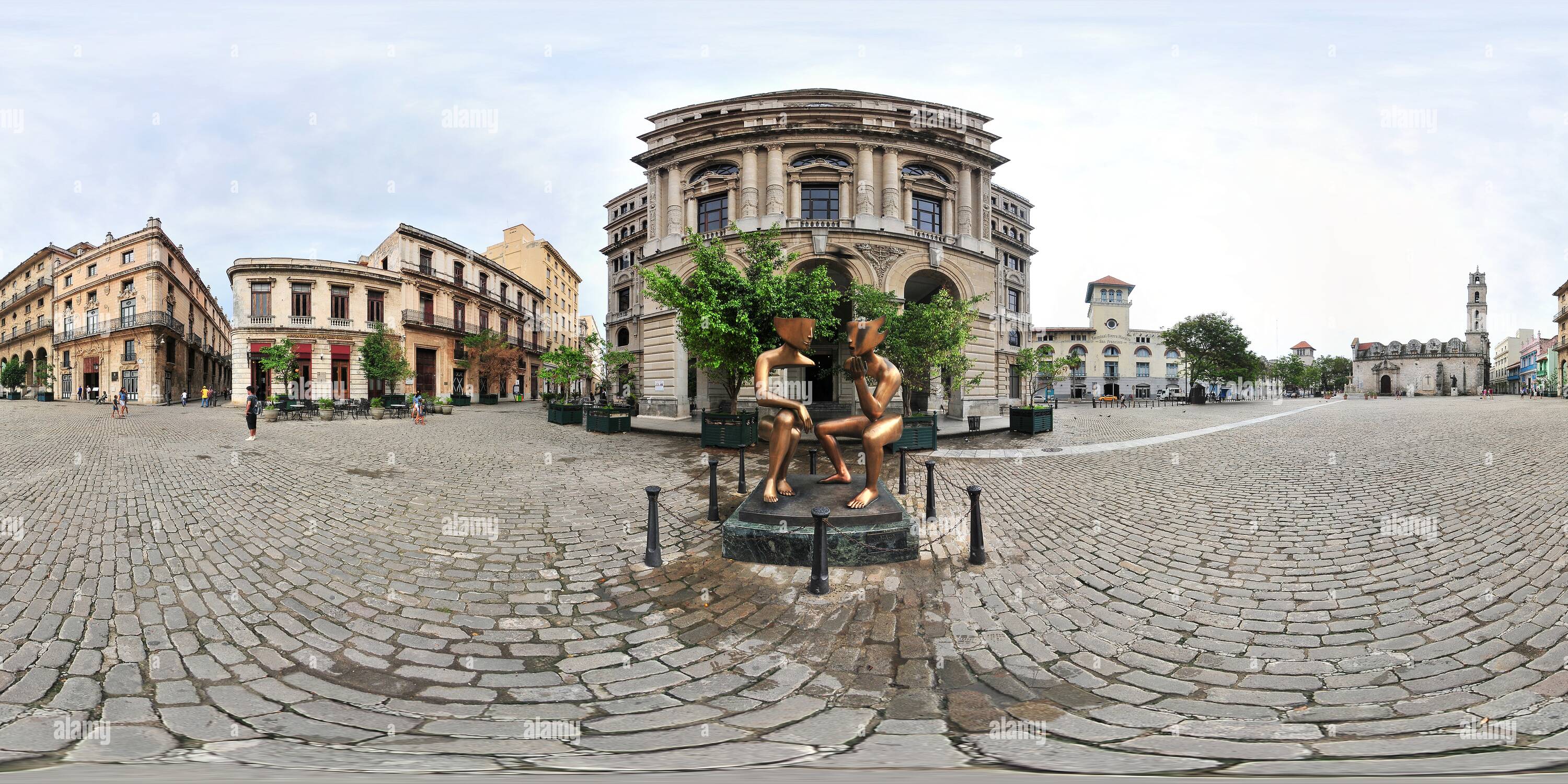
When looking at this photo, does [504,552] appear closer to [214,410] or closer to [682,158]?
[682,158]

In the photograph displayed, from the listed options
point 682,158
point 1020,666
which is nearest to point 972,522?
point 1020,666

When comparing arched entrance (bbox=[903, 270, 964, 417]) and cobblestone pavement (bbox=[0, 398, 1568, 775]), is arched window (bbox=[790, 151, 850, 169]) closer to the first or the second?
arched entrance (bbox=[903, 270, 964, 417])

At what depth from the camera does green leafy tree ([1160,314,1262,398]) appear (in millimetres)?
45969

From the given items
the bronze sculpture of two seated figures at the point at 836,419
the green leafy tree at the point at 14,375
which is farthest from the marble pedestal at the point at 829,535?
the green leafy tree at the point at 14,375

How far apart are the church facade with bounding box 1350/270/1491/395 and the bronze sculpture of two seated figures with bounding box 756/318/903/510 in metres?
128

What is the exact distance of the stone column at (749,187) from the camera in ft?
81.5

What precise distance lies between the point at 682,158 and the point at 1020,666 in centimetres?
2747

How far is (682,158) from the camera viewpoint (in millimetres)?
26734

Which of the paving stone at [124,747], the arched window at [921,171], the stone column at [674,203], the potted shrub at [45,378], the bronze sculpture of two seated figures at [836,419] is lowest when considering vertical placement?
the paving stone at [124,747]

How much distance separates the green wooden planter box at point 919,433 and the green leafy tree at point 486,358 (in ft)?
118

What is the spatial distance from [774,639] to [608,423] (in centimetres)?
1633

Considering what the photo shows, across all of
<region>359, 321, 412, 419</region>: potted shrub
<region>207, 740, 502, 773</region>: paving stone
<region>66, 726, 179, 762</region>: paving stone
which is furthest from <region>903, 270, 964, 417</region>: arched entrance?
<region>359, 321, 412, 419</region>: potted shrub

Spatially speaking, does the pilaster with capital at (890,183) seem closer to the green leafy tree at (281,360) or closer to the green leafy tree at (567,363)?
the green leafy tree at (567,363)

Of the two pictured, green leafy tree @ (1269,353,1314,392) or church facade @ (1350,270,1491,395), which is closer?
green leafy tree @ (1269,353,1314,392)
